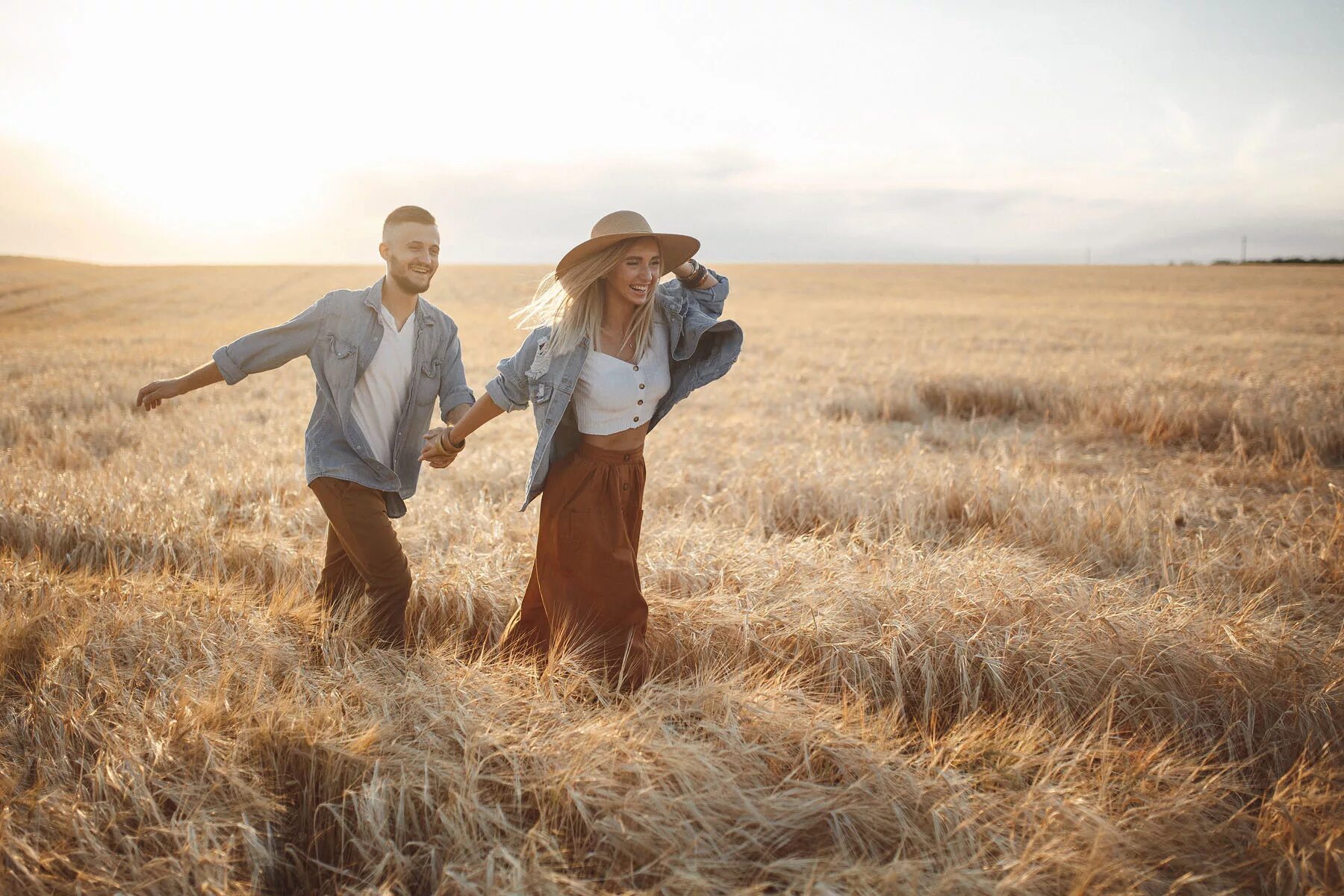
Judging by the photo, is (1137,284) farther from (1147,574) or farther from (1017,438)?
(1147,574)

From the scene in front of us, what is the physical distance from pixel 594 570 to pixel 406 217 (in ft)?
5.79

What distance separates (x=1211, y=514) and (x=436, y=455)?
Answer: 569 centimetres

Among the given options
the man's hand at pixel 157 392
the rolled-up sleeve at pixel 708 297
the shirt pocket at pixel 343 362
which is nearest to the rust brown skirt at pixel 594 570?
the rolled-up sleeve at pixel 708 297

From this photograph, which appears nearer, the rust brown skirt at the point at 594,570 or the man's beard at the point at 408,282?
the rust brown skirt at the point at 594,570

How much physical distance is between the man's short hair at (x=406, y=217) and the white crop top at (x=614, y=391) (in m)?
0.99

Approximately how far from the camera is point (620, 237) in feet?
9.27

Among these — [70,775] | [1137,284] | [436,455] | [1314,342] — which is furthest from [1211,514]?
[1137,284]

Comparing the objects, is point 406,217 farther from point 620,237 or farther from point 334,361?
point 620,237

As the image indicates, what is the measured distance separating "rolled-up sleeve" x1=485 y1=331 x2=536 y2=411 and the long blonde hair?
0.12 meters

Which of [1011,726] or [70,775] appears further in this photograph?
[1011,726]

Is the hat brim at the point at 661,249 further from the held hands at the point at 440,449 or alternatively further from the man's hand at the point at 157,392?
the man's hand at the point at 157,392

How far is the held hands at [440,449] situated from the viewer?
319cm

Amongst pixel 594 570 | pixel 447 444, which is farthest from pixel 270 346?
pixel 594 570

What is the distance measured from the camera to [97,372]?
12023 mm
